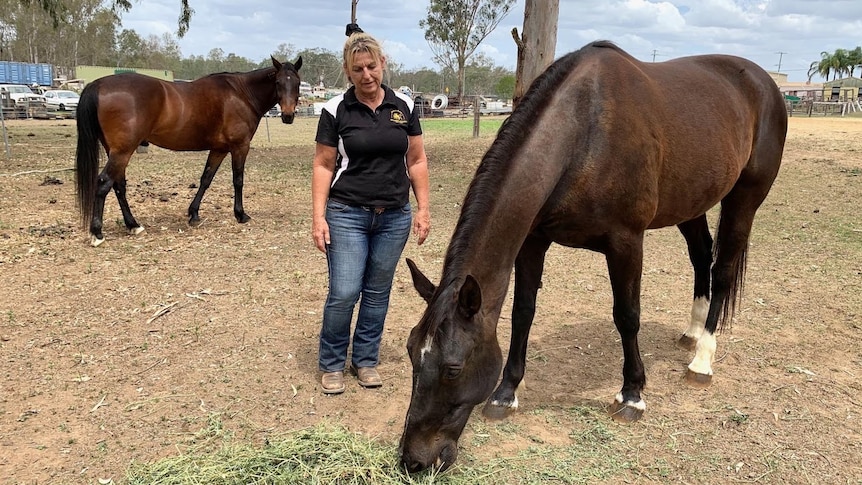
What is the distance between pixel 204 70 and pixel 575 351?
101791mm

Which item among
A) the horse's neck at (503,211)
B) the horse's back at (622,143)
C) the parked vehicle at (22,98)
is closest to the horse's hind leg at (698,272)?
the horse's back at (622,143)

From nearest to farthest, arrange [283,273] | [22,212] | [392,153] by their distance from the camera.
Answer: [392,153]
[283,273]
[22,212]

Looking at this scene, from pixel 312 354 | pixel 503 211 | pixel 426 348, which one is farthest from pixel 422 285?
pixel 312 354

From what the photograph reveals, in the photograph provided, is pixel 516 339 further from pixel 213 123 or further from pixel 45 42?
pixel 45 42

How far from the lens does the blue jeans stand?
10.2 feet

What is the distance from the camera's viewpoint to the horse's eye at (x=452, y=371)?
2178 mm

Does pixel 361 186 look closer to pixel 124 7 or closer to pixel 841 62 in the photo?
pixel 124 7

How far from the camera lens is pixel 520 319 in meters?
3.26

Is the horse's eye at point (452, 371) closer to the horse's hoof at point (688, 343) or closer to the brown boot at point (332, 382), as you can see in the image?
the brown boot at point (332, 382)

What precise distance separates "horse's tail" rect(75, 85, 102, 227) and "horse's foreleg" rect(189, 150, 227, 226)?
1194 millimetres

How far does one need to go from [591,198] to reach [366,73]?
132cm

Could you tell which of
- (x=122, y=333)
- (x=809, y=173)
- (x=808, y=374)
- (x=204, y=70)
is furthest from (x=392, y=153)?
(x=204, y=70)

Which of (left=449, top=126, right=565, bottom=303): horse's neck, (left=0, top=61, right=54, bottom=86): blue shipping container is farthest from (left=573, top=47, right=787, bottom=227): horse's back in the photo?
(left=0, top=61, right=54, bottom=86): blue shipping container

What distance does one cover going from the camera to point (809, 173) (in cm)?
1092
